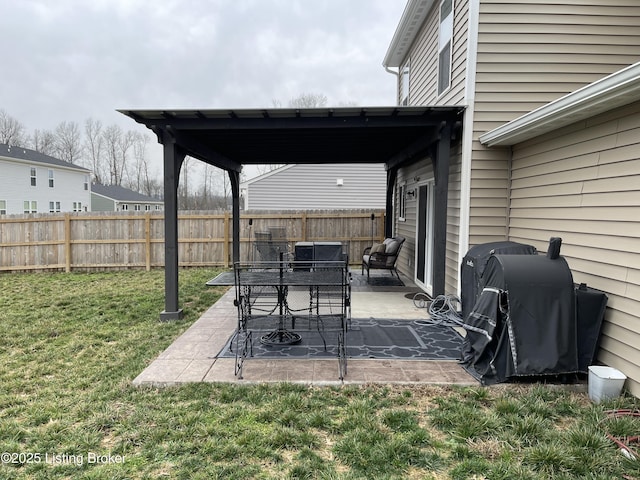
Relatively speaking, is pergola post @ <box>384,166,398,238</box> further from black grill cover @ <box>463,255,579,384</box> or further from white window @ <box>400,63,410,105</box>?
black grill cover @ <box>463,255,579,384</box>

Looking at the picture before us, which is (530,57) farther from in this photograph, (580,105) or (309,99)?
(309,99)

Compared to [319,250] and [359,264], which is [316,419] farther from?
[359,264]

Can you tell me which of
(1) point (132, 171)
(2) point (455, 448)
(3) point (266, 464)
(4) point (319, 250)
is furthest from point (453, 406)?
(1) point (132, 171)

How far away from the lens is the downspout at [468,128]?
4.81 meters

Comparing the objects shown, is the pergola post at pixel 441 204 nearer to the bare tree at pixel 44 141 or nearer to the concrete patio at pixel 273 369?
the concrete patio at pixel 273 369

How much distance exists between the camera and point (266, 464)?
2.22 m

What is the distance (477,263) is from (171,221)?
3731mm

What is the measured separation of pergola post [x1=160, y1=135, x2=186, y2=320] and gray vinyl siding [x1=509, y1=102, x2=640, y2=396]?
14.1 feet

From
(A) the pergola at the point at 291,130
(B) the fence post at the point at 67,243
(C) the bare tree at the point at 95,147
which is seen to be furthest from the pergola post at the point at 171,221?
(C) the bare tree at the point at 95,147

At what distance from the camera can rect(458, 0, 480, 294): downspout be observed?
4812 mm

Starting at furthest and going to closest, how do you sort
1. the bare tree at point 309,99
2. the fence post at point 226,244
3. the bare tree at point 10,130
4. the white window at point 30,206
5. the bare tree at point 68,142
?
the bare tree at point 68,142 < the bare tree at point 10,130 < the bare tree at point 309,99 < the white window at point 30,206 < the fence post at point 226,244

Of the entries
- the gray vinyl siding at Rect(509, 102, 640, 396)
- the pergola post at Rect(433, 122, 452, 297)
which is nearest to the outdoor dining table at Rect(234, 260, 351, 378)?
the pergola post at Rect(433, 122, 452, 297)

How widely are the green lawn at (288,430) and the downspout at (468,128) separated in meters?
2.37

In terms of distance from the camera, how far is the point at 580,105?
3.11m
